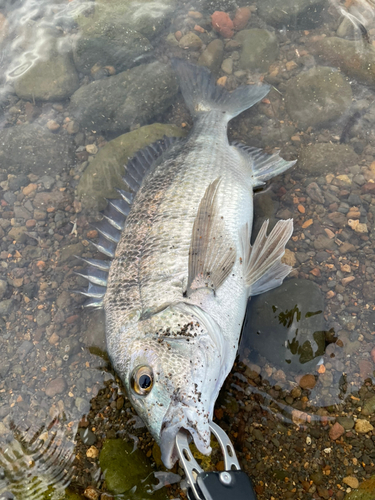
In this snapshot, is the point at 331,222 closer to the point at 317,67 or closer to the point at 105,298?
Answer: the point at 317,67

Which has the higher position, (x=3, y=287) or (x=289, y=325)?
(x=3, y=287)

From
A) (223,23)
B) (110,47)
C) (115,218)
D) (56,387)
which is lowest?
(56,387)

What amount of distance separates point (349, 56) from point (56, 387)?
458 cm

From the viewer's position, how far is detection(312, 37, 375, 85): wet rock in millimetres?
4070

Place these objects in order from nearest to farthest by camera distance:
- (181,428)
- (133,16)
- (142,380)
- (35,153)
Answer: (181,428) < (142,380) < (35,153) < (133,16)

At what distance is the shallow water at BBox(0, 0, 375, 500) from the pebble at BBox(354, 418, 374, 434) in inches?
0.4

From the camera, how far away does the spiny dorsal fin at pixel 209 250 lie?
2.71m

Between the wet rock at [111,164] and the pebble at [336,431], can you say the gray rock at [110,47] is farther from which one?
the pebble at [336,431]

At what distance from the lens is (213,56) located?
447cm

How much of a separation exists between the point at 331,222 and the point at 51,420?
3.08m

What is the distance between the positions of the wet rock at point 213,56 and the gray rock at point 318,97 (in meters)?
0.96

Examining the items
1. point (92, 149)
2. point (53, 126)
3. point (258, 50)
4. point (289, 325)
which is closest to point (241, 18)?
point (258, 50)

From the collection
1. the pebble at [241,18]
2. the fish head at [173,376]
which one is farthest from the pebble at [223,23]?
the fish head at [173,376]

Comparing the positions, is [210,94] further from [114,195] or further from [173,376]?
[173,376]
